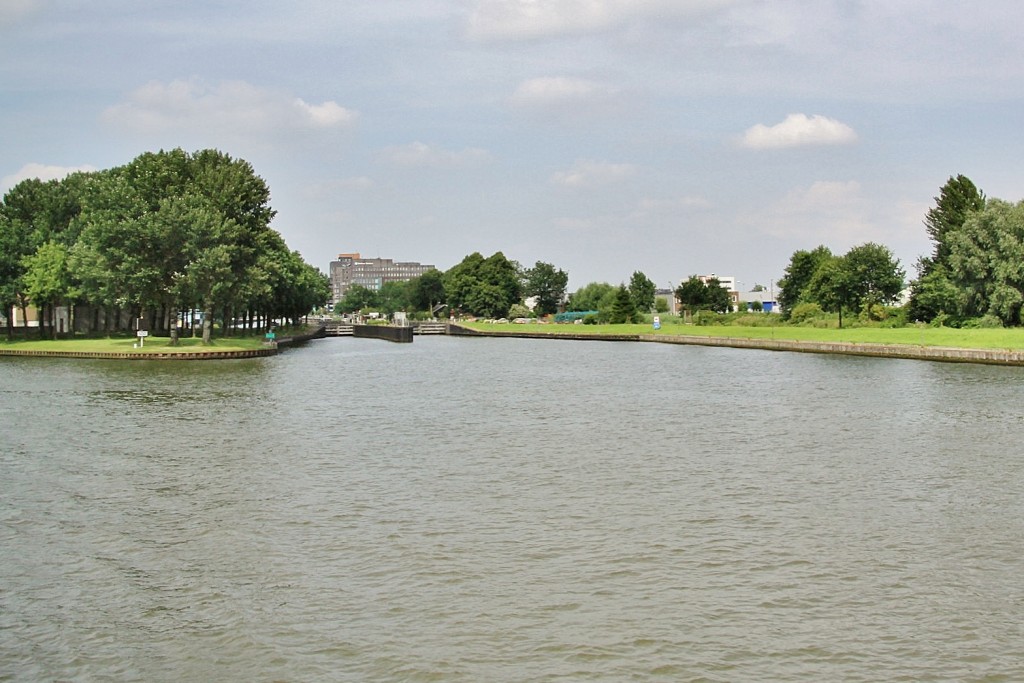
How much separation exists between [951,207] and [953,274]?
18.4 metres

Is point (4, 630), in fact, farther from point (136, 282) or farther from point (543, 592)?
point (136, 282)

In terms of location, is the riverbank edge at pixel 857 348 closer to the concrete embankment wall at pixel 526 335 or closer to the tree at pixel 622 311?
the concrete embankment wall at pixel 526 335

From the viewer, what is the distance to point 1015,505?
21344 mm

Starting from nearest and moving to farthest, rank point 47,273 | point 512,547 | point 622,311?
point 512,547 < point 47,273 < point 622,311

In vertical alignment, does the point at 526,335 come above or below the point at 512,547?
above

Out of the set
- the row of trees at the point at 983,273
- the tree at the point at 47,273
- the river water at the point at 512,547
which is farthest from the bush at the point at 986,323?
the tree at the point at 47,273

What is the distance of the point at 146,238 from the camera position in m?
80.9

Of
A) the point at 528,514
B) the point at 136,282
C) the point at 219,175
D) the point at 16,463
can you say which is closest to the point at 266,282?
the point at 219,175

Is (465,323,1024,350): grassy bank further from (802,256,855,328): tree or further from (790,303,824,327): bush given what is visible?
(802,256,855,328): tree

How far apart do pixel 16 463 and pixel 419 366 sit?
165ft

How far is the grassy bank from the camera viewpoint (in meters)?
76.0

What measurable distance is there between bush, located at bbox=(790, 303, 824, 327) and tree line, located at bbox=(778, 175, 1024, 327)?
0.38 metres

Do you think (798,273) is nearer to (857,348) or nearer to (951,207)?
(951,207)

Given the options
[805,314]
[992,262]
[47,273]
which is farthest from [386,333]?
[992,262]
